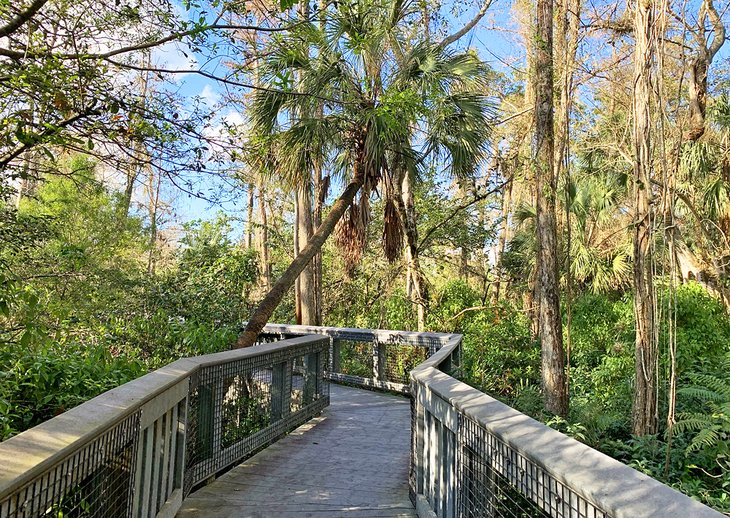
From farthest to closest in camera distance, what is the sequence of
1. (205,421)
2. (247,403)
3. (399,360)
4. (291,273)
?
1. (399,360)
2. (291,273)
3. (247,403)
4. (205,421)

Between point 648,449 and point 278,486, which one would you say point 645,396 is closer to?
point 648,449

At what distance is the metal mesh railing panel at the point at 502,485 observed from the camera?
167cm

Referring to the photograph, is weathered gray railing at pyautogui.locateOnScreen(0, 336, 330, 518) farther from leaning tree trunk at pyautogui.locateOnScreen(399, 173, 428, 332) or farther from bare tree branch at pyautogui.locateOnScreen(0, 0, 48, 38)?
leaning tree trunk at pyautogui.locateOnScreen(399, 173, 428, 332)

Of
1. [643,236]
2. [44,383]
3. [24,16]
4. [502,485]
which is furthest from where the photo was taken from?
[643,236]

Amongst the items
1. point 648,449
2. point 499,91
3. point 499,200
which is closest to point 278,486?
point 648,449

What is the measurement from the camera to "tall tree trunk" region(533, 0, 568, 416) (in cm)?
734

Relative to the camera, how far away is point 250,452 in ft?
16.8

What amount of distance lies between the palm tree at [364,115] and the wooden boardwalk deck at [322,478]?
8.19 ft

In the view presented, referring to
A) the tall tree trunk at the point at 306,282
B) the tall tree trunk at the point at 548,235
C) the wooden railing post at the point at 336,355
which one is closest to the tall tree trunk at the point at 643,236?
the tall tree trunk at the point at 548,235

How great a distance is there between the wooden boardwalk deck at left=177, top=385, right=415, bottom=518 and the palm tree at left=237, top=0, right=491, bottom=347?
250cm

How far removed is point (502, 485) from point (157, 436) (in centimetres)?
192

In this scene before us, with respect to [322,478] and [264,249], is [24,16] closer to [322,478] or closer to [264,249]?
[322,478]

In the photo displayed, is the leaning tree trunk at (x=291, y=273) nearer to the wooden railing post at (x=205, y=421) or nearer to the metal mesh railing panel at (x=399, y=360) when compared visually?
the metal mesh railing panel at (x=399, y=360)

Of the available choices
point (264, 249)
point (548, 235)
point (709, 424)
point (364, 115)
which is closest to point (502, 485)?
point (709, 424)
